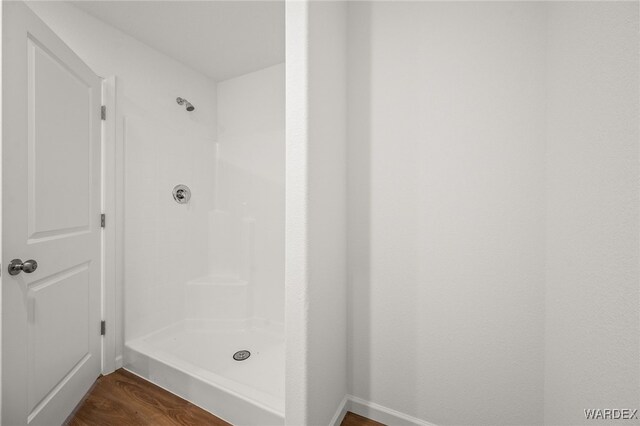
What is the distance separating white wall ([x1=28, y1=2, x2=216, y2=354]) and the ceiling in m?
0.13

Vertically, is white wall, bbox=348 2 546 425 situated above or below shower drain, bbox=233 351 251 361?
above

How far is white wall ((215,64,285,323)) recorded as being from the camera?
7.32 feet

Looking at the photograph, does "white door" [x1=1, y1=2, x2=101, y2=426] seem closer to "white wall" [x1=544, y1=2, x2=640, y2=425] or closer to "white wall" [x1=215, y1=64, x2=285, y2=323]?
"white wall" [x1=215, y1=64, x2=285, y2=323]

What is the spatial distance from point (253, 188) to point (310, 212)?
1439 mm

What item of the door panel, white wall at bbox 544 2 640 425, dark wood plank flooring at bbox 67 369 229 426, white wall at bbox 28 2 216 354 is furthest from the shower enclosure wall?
white wall at bbox 544 2 640 425

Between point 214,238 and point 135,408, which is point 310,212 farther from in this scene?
point 214,238

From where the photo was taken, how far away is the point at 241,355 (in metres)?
1.92

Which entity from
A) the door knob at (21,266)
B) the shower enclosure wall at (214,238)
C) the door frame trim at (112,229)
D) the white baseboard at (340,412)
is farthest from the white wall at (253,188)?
the door knob at (21,266)

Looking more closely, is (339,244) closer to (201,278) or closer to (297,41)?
(297,41)

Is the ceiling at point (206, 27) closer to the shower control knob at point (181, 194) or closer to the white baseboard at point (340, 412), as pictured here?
the shower control knob at point (181, 194)

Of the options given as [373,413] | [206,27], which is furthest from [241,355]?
[206,27]

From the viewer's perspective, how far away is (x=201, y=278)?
7.91ft

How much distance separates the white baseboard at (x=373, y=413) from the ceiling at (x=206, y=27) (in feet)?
7.73

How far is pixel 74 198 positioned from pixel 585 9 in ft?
7.71
